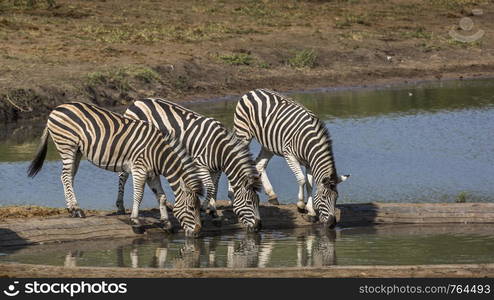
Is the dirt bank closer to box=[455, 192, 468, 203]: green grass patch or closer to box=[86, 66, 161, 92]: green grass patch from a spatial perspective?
box=[86, 66, 161, 92]: green grass patch

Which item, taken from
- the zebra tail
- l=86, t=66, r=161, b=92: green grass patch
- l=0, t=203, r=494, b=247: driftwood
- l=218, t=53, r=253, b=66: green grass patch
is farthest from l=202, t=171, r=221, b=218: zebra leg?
l=218, t=53, r=253, b=66: green grass patch

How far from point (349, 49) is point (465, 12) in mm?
8667

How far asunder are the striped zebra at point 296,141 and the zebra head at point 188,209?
1750 mm

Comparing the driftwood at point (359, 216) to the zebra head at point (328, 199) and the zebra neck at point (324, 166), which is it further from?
the zebra neck at point (324, 166)

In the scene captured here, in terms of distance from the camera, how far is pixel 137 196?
1574 centimetres

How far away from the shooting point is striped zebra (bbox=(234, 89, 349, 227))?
1623cm

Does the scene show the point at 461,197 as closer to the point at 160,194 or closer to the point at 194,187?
the point at 194,187

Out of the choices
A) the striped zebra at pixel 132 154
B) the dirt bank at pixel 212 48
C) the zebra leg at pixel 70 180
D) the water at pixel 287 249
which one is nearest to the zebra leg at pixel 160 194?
the striped zebra at pixel 132 154

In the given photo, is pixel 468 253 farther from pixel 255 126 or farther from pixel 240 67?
pixel 240 67

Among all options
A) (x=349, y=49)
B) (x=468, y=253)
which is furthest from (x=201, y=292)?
(x=349, y=49)

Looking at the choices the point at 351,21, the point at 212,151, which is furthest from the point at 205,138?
the point at 351,21

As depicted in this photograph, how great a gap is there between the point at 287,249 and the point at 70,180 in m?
3.23

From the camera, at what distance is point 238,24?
36.0 meters

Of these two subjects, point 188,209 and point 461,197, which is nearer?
point 188,209
